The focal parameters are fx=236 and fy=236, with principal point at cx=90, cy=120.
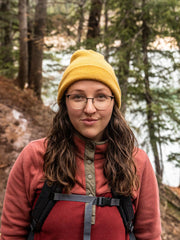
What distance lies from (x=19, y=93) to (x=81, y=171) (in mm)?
7543

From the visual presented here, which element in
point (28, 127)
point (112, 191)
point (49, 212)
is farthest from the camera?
point (28, 127)

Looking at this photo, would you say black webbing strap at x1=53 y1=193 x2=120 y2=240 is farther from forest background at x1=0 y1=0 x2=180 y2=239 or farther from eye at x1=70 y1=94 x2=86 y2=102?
forest background at x1=0 y1=0 x2=180 y2=239

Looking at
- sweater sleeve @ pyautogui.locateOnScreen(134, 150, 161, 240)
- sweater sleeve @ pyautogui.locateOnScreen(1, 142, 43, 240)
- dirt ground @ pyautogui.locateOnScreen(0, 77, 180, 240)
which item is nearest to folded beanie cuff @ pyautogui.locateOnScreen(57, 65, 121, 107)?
sweater sleeve @ pyautogui.locateOnScreen(1, 142, 43, 240)

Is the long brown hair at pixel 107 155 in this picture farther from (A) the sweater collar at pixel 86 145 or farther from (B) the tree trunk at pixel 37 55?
(B) the tree trunk at pixel 37 55

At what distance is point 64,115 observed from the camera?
1853 millimetres

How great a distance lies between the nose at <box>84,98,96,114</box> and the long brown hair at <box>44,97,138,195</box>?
264 mm

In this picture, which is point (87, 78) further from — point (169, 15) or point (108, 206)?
point (169, 15)

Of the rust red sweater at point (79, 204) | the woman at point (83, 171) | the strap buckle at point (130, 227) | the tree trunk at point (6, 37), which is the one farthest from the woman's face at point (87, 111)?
the tree trunk at point (6, 37)

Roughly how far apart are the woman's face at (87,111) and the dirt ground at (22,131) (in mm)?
2927

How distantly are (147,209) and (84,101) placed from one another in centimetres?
94

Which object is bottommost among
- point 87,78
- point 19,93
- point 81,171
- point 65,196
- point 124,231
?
point 124,231

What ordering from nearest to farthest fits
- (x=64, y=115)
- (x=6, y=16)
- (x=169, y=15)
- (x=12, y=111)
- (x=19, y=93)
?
1. (x=64, y=115)
2. (x=169, y=15)
3. (x=12, y=111)
4. (x=19, y=93)
5. (x=6, y=16)

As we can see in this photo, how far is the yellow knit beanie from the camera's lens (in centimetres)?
164

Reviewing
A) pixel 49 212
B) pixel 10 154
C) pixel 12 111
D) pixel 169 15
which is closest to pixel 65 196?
pixel 49 212
